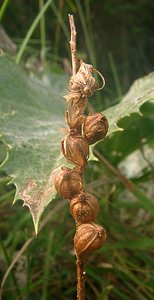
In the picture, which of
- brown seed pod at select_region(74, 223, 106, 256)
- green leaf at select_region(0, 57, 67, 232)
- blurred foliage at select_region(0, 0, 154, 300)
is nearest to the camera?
brown seed pod at select_region(74, 223, 106, 256)

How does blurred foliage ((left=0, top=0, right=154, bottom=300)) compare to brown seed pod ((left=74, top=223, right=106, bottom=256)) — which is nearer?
brown seed pod ((left=74, top=223, right=106, bottom=256))

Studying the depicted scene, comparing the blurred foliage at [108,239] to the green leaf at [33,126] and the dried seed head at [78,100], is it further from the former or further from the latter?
the dried seed head at [78,100]

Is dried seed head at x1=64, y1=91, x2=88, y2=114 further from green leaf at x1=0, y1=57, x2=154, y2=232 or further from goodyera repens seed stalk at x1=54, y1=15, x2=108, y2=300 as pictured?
green leaf at x1=0, y1=57, x2=154, y2=232

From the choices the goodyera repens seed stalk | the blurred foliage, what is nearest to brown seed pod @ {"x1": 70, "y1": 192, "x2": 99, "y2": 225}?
the goodyera repens seed stalk

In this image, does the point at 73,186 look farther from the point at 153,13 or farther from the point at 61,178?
the point at 153,13

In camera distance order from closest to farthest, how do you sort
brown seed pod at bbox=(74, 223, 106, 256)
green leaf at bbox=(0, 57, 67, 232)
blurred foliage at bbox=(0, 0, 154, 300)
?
brown seed pod at bbox=(74, 223, 106, 256), green leaf at bbox=(0, 57, 67, 232), blurred foliage at bbox=(0, 0, 154, 300)

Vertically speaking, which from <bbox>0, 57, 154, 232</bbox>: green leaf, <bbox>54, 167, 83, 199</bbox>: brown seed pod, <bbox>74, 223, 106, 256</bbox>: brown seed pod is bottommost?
<bbox>74, 223, 106, 256</bbox>: brown seed pod

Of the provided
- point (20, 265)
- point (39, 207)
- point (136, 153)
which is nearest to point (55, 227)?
point (20, 265)
